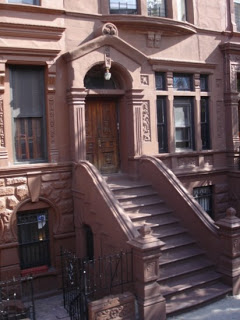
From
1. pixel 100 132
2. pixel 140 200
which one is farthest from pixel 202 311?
pixel 100 132

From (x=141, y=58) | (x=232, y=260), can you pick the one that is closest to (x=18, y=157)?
(x=141, y=58)

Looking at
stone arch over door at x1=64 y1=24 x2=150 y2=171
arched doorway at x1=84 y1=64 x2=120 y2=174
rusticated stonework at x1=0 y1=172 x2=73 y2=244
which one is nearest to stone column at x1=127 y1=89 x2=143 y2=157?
stone arch over door at x1=64 y1=24 x2=150 y2=171

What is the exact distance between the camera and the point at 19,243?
1012cm

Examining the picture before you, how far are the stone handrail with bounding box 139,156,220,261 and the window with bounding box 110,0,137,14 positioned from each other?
4.27 metres

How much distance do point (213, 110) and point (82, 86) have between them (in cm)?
505

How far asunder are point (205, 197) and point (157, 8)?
6.24 meters

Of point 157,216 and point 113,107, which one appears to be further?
point 113,107

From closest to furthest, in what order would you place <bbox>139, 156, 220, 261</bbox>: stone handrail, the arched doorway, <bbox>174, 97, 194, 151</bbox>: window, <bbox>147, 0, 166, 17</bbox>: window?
1. <bbox>139, 156, 220, 261</bbox>: stone handrail
2. the arched doorway
3. <bbox>147, 0, 166, 17</bbox>: window
4. <bbox>174, 97, 194, 151</bbox>: window

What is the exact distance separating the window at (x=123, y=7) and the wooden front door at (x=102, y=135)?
2.61 metres

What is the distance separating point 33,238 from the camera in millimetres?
10359

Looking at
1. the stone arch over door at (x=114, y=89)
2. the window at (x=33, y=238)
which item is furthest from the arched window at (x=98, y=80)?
the window at (x=33, y=238)

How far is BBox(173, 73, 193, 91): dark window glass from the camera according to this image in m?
12.6

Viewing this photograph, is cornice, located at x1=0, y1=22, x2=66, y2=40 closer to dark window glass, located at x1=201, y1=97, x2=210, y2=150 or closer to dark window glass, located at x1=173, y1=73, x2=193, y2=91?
dark window glass, located at x1=173, y1=73, x2=193, y2=91

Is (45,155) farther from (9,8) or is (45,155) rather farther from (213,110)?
(213,110)
